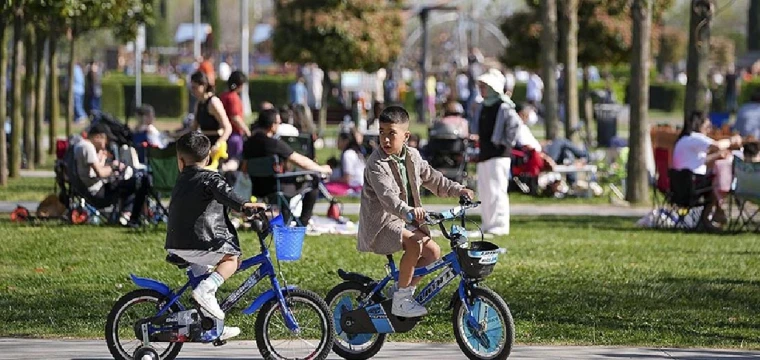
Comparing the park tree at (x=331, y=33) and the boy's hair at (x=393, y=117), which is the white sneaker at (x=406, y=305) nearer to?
the boy's hair at (x=393, y=117)

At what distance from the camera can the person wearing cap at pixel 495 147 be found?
16.2 m

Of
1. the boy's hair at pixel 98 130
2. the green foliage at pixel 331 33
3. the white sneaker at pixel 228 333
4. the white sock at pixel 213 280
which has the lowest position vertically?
the white sneaker at pixel 228 333

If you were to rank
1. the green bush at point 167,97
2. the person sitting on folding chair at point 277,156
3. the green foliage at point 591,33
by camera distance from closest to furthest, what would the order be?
the person sitting on folding chair at point 277,156 < the green foliage at point 591,33 < the green bush at point 167,97

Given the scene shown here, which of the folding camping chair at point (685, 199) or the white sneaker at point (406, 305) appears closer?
the white sneaker at point (406, 305)

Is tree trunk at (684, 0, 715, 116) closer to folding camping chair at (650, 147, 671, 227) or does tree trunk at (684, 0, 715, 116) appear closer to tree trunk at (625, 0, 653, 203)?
folding camping chair at (650, 147, 671, 227)

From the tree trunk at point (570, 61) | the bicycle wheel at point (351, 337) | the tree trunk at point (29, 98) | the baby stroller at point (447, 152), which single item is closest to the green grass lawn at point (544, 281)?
the bicycle wheel at point (351, 337)

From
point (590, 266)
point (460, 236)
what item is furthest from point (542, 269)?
point (460, 236)

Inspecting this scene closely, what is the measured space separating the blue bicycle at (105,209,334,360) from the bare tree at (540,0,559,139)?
16461 millimetres

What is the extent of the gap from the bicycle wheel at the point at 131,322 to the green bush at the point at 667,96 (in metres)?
50.4

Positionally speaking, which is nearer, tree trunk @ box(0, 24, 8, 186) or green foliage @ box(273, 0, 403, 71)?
tree trunk @ box(0, 24, 8, 186)

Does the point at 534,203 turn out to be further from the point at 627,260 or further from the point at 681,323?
the point at 681,323

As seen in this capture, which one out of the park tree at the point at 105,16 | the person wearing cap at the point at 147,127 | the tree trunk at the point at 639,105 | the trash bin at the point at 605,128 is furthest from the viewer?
the trash bin at the point at 605,128

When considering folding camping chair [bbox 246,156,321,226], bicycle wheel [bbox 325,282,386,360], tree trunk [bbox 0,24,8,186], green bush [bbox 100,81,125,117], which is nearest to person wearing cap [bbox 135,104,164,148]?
tree trunk [bbox 0,24,8,186]

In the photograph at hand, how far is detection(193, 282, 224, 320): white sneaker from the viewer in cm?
877
